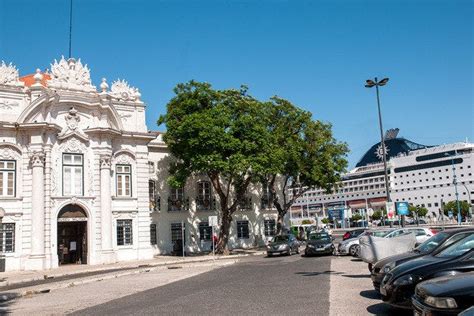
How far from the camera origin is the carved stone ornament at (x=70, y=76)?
3141 cm

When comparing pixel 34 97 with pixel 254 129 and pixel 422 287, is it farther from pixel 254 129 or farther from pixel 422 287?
pixel 422 287

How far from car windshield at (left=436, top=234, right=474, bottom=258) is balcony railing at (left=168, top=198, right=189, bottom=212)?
2973 cm

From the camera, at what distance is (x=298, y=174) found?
40406mm

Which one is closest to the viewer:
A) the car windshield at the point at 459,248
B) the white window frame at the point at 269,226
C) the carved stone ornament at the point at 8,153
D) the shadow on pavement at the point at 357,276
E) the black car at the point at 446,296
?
the black car at the point at 446,296

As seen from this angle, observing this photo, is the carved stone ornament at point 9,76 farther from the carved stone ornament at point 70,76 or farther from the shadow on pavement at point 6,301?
the shadow on pavement at point 6,301

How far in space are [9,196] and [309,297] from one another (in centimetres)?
2301

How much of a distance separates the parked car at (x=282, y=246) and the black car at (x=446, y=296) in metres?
24.9

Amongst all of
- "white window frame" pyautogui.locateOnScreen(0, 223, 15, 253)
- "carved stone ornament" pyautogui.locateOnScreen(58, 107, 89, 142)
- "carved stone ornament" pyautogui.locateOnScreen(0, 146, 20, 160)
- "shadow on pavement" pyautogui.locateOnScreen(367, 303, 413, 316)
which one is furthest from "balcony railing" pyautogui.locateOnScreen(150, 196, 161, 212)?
"shadow on pavement" pyautogui.locateOnScreen(367, 303, 413, 316)

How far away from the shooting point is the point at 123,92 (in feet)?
113

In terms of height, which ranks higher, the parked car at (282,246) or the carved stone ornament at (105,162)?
the carved stone ornament at (105,162)

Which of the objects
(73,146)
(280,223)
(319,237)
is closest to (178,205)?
(280,223)

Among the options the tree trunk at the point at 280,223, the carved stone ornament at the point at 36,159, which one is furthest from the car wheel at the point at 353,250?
the carved stone ornament at the point at 36,159

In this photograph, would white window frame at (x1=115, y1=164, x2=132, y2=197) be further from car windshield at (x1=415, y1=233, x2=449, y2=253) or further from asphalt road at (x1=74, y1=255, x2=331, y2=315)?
car windshield at (x1=415, y1=233, x2=449, y2=253)

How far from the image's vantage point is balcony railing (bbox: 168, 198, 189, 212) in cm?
3800
